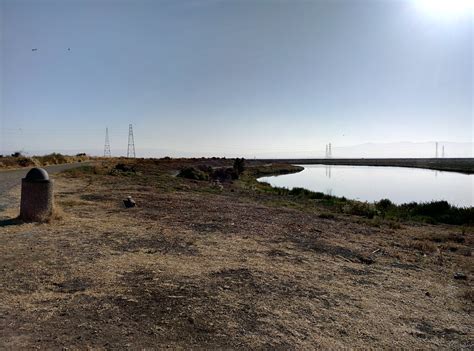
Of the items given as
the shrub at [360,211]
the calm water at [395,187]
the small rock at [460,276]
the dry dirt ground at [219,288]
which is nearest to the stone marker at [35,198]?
the dry dirt ground at [219,288]

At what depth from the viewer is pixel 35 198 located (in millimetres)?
8742

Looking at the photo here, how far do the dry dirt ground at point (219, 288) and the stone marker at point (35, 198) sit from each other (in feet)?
1.16

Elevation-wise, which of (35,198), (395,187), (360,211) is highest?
(35,198)

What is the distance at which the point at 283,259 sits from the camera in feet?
23.9

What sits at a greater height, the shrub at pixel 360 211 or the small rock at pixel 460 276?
the small rock at pixel 460 276

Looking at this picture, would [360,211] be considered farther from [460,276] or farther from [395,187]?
[395,187]

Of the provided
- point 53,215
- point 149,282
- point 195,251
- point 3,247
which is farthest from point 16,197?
point 149,282

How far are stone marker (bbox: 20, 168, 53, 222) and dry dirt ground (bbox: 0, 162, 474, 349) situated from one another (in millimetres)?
352

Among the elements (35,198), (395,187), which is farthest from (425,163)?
(35,198)

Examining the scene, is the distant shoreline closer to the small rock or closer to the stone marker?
the small rock

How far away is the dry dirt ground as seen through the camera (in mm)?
4031

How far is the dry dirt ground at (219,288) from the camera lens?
13.2ft

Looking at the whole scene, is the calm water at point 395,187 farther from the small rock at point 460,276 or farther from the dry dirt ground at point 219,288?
the dry dirt ground at point 219,288

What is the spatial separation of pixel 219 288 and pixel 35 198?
18.5 feet
